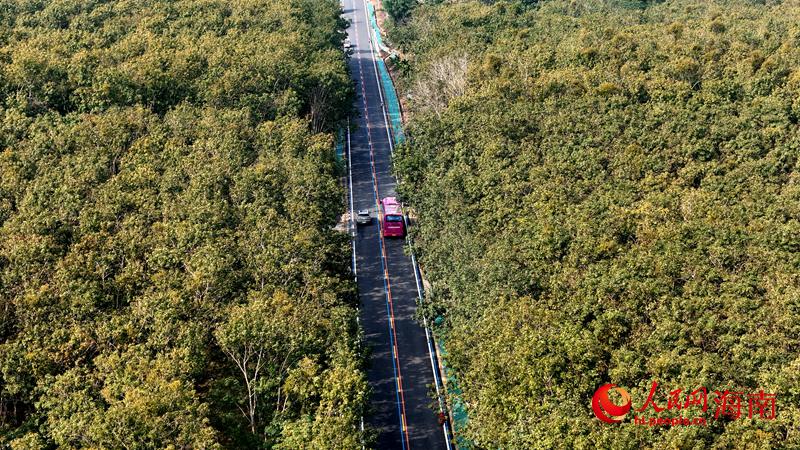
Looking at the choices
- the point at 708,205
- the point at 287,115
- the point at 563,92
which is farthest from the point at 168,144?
the point at 708,205

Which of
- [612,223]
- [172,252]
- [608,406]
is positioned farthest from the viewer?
[612,223]

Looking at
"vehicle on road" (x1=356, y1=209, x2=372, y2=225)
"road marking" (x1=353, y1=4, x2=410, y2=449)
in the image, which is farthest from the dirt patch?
"vehicle on road" (x1=356, y1=209, x2=372, y2=225)

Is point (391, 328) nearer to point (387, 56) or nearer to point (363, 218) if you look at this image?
point (363, 218)

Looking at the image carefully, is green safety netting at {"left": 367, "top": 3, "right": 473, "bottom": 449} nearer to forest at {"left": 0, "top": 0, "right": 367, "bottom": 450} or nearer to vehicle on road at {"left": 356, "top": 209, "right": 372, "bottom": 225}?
forest at {"left": 0, "top": 0, "right": 367, "bottom": 450}

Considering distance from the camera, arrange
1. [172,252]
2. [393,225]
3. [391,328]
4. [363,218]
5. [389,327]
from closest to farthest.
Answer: [172,252] → [391,328] → [389,327] → [393,225] → [363,218]

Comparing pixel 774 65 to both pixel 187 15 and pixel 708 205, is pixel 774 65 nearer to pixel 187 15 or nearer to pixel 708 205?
pixel 708 205

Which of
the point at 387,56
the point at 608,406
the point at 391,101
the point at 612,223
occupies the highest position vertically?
the point at 612,223

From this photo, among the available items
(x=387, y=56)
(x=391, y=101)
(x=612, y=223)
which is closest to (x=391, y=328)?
(x=612, y=223)
